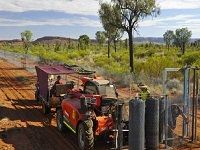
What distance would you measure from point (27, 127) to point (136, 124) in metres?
6.60

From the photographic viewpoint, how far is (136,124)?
11.0 meters

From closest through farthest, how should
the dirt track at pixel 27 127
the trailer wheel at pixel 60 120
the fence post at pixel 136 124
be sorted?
the fence post at pixel 136 124
the dirt track at pixel 27 127
the trailer wheel at pixel 60 120

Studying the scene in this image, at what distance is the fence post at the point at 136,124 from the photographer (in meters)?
10.9

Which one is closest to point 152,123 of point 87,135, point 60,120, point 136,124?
point 136,124

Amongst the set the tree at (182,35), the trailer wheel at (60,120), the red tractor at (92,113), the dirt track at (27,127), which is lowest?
the dirt track at (27,127)

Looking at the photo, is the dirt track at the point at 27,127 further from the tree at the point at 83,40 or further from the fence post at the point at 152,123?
the tree at the point at 83,40

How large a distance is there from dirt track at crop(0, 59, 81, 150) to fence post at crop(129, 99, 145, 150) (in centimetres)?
293

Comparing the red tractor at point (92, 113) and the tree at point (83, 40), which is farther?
the tree at point (83, 40)

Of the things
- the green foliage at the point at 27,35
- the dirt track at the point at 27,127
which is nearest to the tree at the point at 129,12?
the dirt track at the point at 27,127

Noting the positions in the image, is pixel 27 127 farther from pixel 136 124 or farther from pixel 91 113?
pixel 136 124

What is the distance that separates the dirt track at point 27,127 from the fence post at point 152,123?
2.83 meters

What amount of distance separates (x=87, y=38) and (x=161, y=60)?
255 ft

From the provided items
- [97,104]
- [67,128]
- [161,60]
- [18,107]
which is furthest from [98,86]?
[161,60]

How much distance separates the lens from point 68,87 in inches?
727
